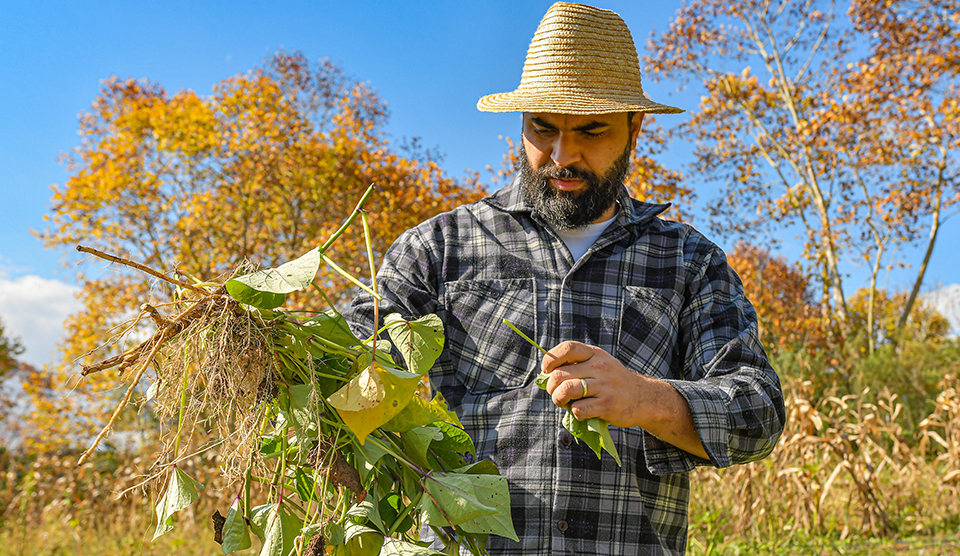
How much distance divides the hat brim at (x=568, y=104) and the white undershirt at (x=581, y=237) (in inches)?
10.7

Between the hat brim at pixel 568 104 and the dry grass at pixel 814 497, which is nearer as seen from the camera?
the hat brim at pixel 568 104

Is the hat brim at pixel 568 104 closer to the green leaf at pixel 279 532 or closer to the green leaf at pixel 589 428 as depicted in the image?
the green leaf at pixel 589 428

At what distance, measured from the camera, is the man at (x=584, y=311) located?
1.39m

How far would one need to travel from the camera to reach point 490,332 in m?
1.53

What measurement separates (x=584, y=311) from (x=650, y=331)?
6.1 inches

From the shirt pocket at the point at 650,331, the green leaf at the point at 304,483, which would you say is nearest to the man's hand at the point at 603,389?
the shirt pocket at the point at 650,331

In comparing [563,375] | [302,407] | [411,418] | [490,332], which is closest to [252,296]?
[302,407]

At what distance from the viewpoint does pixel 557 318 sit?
5.01 feet

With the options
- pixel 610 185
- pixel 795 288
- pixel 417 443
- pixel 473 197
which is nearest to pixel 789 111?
pixel 473 197

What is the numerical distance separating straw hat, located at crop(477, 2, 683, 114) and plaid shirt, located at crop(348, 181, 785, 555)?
0.83ft

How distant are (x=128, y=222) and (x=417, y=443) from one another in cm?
798

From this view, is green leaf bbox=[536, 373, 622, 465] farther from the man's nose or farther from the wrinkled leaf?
the man's nose

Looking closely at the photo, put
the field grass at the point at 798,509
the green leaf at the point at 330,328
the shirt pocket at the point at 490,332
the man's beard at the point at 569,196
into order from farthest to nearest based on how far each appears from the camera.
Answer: the field grass at the point at 798,509, the man's beard at the point at 569,196, the shirt pocket at the point at 490,332, the green leaf at the point at 330,328

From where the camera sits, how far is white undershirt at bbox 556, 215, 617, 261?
1662 mm
